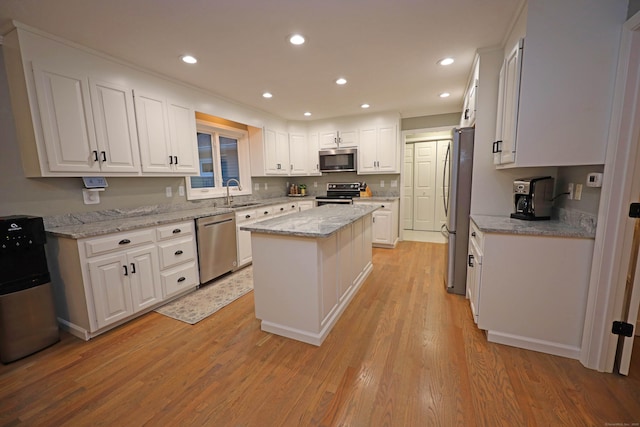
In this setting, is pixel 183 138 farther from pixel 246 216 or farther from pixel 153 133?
pixel 246 216

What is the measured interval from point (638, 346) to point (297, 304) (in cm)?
252

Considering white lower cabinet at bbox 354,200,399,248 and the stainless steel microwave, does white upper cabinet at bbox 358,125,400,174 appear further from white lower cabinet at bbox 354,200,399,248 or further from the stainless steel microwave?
white lower cabinet at bbox 354,200,399,248

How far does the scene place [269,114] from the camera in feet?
15.4

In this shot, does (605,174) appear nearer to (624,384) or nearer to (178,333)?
(624,384)

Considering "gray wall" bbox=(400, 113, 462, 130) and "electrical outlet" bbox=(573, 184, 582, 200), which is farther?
"gray wall" bbox=(400, 113, 462, 130)

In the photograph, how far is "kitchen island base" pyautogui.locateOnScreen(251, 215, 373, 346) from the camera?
77.0 inches

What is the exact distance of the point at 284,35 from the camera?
214 centimetres

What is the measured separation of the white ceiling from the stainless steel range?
82.6 inches

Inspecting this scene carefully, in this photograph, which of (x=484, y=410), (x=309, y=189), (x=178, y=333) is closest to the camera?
(x=484, y=410)

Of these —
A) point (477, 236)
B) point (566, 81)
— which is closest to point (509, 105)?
point (566, 81)

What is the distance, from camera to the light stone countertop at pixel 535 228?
66.5 inches

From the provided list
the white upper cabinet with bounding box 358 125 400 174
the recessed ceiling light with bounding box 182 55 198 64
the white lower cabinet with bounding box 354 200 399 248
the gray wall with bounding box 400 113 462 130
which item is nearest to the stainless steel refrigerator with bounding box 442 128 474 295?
the white lower cabinet with bounding box 354 200 399 248

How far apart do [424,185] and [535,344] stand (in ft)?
14.5

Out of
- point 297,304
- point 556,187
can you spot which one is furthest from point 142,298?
point 556,187
